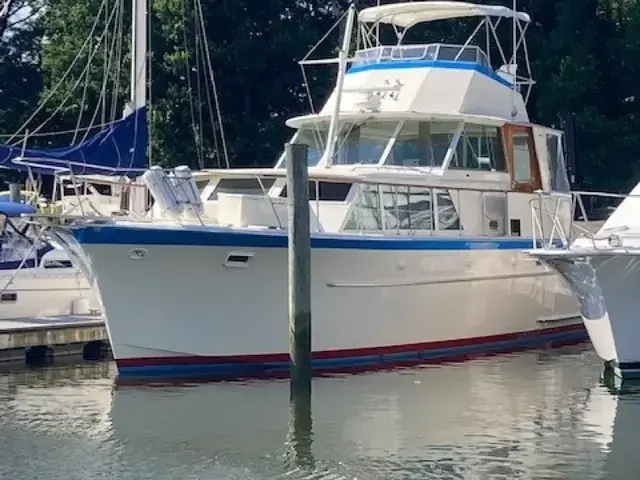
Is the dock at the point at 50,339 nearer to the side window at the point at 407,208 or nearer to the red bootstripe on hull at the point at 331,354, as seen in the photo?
the red bootstripe on hull at the point at 331,354

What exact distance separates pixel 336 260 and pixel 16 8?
26431 millimetres

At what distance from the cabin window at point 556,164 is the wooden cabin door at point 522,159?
50 centimetres

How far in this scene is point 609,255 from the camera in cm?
1502

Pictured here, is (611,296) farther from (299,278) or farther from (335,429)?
(335,429)

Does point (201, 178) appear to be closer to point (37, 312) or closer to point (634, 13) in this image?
point (37, 312)

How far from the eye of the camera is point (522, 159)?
19.8 meters

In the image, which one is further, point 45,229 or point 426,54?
point 426,54

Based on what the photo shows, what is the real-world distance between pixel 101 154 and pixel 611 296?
25.4ft

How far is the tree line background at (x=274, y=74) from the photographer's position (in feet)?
102

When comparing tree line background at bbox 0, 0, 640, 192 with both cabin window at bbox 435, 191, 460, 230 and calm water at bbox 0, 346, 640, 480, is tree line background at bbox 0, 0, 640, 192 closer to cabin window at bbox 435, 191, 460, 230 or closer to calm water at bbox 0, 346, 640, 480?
cabin window at bbox 435, 191, 460, 230

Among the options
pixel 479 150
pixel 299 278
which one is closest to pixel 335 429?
pixel 299 278

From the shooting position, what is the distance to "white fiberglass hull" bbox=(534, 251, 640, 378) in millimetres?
15148

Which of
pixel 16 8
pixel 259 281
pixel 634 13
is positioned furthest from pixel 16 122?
pixel 259 281

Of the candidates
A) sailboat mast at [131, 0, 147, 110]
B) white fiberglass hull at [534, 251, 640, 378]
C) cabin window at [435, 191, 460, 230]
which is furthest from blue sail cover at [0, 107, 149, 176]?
white fiberglass hull at [534, 251, 640, 378]
